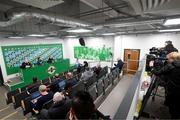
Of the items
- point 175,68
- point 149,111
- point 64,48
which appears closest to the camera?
point 175,68

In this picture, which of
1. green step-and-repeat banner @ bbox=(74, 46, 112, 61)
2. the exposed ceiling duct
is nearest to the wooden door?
green step-and-repeat banner @ bbox=(74, 46, 112, 61)

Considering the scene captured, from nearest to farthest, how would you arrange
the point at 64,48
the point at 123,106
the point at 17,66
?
the point at 123,106, the point at 17,66, the point at 64,48

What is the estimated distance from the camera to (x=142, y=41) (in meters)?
7.21

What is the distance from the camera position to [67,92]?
360cm

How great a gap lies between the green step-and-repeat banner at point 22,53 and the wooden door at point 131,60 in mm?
6081

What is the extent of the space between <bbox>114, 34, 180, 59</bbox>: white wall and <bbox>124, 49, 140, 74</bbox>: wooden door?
10.5 inches

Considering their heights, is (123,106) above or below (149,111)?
above

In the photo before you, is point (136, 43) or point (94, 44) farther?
point (94, 44)

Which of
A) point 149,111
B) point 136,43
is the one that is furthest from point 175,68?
point 136,43

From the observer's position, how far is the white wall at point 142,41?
6391mm

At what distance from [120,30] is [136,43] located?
6.00 ft

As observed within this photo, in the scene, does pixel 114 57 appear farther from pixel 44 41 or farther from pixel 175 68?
pixel 175 68

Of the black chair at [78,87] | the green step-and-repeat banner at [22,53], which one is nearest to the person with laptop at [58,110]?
the black chair at [78,87]

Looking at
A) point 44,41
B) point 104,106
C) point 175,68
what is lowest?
point 104,106
